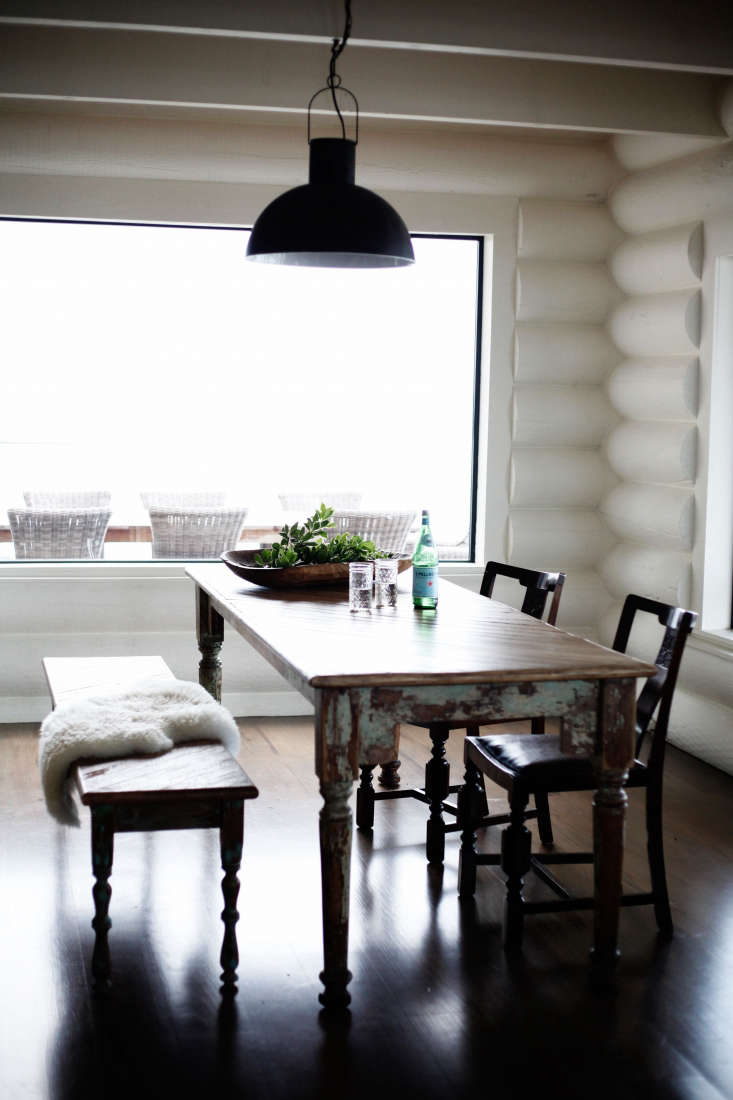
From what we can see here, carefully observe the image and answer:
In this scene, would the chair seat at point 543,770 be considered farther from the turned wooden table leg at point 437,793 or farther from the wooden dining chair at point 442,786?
the turned wooden table leg at point 437,793

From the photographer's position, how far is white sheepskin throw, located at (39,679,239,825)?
3.60m

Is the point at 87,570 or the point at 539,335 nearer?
the point at 87,570

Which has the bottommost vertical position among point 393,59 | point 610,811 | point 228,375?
point 610,811

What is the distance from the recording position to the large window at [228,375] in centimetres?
660

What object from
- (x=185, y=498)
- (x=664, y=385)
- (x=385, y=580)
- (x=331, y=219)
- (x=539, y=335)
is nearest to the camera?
(x=331, y=219)

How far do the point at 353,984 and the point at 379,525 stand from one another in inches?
137

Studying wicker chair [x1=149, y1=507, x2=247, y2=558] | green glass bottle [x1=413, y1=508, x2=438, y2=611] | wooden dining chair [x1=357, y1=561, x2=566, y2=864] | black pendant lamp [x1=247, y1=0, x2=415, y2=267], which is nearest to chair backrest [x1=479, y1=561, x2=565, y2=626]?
wooden dining chair [x1=357, y1=561, x2=566, y2=864]

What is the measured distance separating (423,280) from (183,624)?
2361 millimetres

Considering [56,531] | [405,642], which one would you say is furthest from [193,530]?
[405,642]

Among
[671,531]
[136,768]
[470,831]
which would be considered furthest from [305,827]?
[671,531]

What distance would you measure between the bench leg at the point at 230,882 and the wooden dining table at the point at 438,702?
0.26 meters

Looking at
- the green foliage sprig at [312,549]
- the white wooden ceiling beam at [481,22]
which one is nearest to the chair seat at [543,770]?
the green foliage sprig at [312,549]

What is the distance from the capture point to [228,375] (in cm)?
708

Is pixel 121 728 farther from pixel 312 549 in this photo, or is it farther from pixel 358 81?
pixel 358 81
